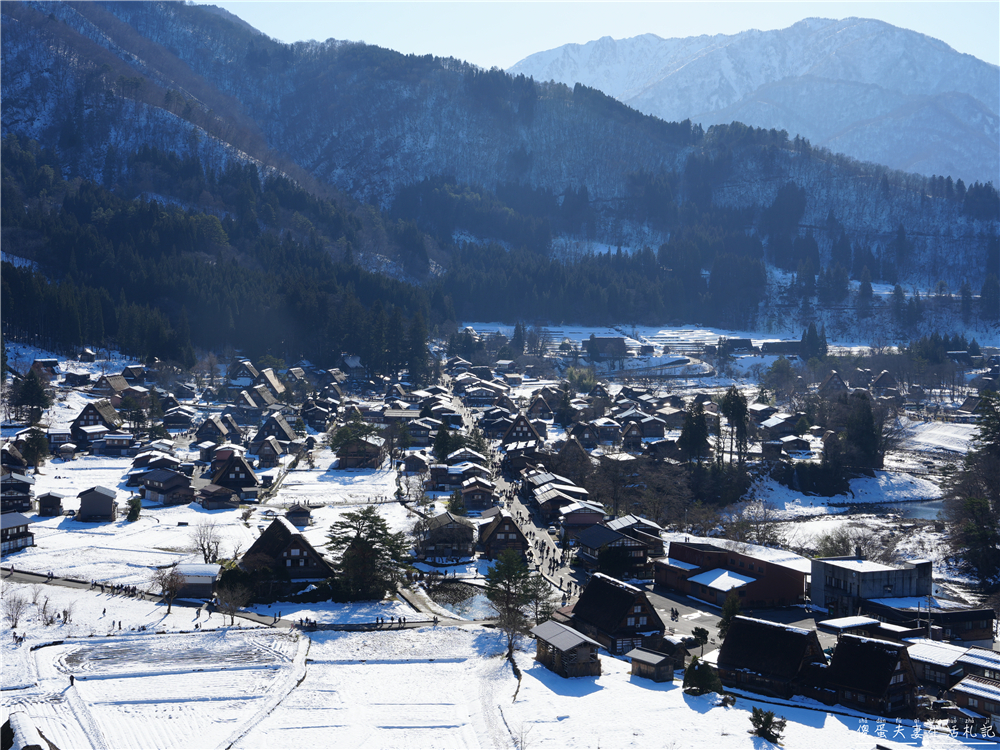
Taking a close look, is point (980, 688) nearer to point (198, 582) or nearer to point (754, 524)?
point (754, 524)

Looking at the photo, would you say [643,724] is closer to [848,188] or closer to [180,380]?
[180,380]

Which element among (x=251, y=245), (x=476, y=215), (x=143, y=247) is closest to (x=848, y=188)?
(x=476, y=215)

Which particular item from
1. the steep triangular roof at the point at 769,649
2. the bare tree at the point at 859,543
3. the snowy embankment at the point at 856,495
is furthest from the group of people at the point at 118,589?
the snowy embankment at the point at 856,495

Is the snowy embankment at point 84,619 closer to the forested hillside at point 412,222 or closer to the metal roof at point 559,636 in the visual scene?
the metal roof at point 559,636

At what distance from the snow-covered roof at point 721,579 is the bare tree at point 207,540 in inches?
761

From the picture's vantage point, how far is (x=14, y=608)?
1086 inches

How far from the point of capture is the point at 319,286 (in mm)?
96812

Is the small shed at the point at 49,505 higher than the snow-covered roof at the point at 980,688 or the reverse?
the reverse

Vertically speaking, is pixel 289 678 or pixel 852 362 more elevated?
pixel 852 362

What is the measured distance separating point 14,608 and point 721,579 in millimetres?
25185

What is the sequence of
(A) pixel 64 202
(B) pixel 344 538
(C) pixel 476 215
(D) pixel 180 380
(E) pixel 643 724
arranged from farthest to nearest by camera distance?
(C) pixel 476 215 < (A) pixel 64 202 < (D) pixel 180 380 < (B) pixel 344 538 < (E) pixel 643 724

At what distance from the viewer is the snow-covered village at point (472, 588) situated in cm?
2206

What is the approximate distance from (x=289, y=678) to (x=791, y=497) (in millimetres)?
37778

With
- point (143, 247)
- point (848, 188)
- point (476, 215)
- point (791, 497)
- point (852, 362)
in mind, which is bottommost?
point (791, 497)
